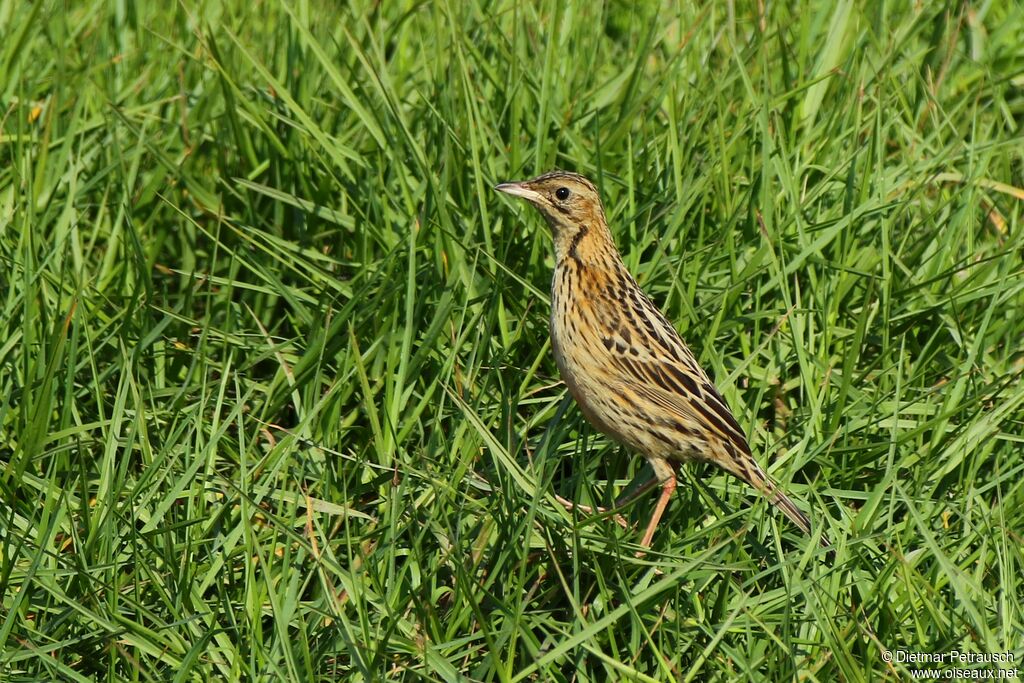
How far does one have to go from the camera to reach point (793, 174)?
6.04 meters

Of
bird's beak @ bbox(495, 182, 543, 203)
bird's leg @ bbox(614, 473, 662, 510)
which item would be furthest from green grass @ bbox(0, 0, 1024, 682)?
bird's beak @ bbox(495, 182, 543, 203)

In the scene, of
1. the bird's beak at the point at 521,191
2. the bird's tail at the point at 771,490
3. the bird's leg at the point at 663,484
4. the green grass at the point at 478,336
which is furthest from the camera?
the bird's beak at the point at 521,191

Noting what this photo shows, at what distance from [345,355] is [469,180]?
1.04 m

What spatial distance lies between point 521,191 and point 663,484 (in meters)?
1.29

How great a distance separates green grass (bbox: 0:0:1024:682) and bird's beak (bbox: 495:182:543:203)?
0.24 m

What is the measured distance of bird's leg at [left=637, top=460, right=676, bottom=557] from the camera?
473cm

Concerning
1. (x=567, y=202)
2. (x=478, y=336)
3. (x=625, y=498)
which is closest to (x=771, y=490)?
(x=625, y=498)

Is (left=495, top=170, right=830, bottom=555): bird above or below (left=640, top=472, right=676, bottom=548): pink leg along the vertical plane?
above

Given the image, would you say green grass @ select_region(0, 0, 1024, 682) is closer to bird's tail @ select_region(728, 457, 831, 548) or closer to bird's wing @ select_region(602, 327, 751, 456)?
bird's tail @ select_region(728, 457, 831, 548)

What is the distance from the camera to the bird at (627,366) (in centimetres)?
483

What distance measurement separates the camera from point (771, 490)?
4.65 meters

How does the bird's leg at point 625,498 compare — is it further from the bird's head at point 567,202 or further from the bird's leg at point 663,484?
the bird's head at point 567,202

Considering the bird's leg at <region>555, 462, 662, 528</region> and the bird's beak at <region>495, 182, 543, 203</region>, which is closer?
the bird's leg at <region>555, 462, 662, 528</region>

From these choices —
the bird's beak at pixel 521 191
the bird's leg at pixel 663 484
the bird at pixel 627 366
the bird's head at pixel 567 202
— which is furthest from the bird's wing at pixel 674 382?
the bird's beak at pixel 521 191
